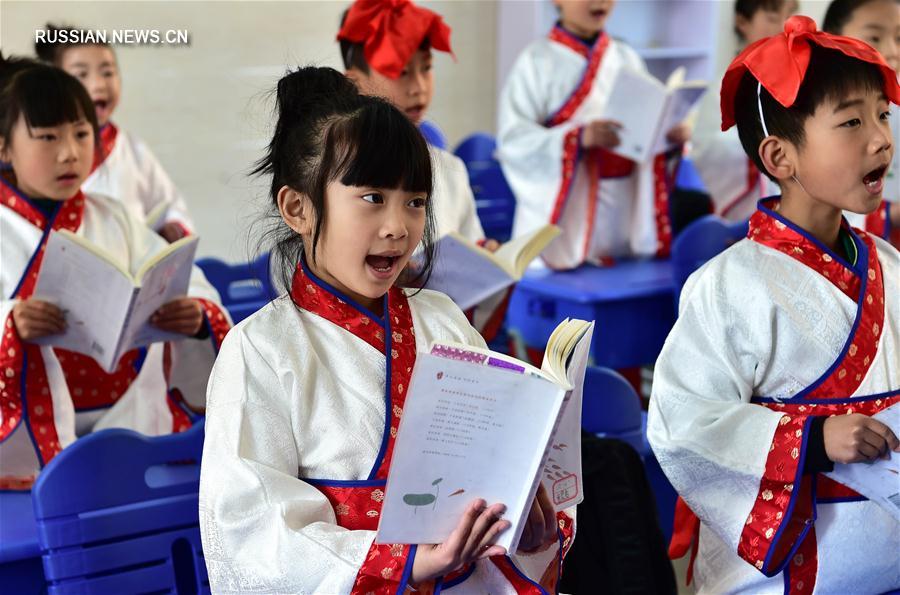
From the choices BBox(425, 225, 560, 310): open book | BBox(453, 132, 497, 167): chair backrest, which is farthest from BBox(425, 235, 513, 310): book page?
BBox(453, 132, 497, 167): chair backrest

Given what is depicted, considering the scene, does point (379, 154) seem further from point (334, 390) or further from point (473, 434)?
point (473, 434)

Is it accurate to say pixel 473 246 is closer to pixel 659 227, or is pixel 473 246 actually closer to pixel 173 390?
pixel 173 390

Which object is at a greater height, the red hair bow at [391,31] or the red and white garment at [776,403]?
the red hair bow at [391,31]

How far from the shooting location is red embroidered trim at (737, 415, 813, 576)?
1355 mm

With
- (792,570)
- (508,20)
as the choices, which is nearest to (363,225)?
(792,570)

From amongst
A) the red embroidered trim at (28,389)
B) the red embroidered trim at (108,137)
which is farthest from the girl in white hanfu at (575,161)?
the red embroidered trim at (28,389)

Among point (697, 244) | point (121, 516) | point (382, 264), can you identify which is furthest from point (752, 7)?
point (121, 516)

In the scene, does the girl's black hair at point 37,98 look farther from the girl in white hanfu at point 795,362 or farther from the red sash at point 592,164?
the red sash at point 592,164

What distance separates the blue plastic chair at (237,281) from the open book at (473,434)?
1.50m

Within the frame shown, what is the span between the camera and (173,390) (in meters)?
2.17

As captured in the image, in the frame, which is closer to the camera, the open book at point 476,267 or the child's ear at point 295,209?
the child's ear at point 295,209

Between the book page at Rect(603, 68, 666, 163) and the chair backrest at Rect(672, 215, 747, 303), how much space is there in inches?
22.1

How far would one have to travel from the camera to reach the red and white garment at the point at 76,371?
195 centimetres

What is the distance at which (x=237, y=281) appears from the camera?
262 cm
